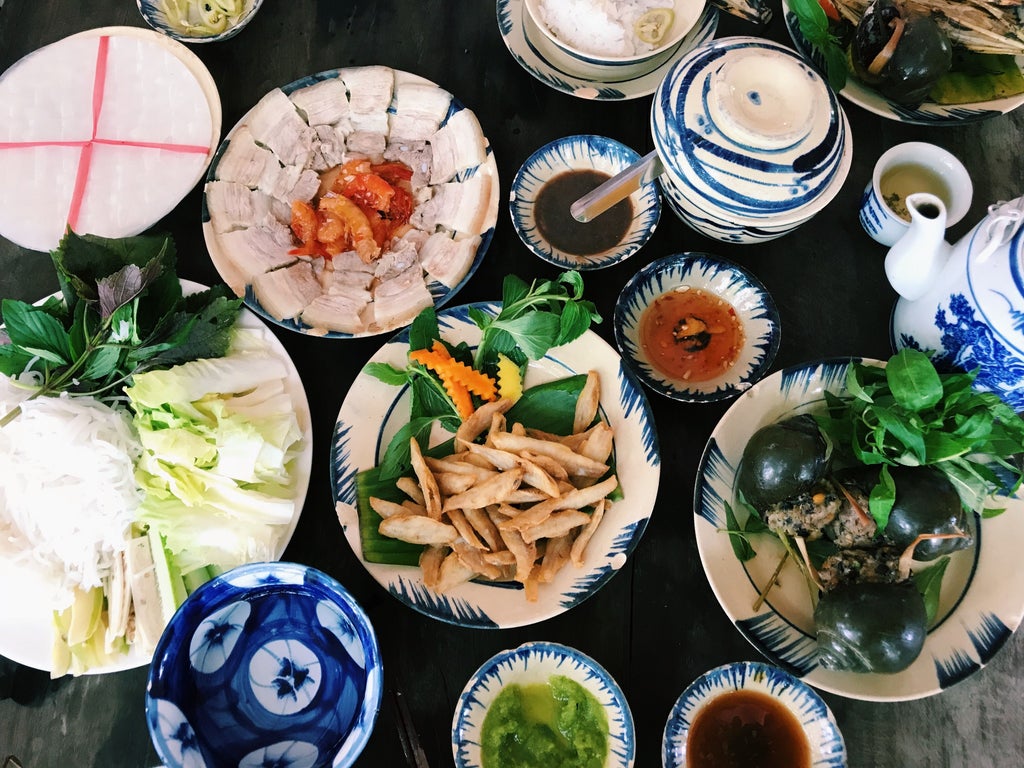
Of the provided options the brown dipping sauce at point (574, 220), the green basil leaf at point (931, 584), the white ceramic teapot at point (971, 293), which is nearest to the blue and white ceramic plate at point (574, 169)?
the brown dipping sauce at point (574, 220)

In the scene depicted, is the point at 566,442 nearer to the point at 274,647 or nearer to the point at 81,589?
the point at 274,647

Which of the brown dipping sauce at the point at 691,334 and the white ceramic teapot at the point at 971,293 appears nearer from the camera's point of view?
the white ceramic teapot at the point at 971,293

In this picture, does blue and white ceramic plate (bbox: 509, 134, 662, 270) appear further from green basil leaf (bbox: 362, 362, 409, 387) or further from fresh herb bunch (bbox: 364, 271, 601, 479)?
green basil leaf (bbox: 362, 362, 409, 387)

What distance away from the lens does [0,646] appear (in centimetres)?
129

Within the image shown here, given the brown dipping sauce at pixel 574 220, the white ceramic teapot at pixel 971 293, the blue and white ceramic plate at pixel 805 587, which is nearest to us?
the white ceramic teapot at pixel 971 293

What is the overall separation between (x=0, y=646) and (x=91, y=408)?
466 mm

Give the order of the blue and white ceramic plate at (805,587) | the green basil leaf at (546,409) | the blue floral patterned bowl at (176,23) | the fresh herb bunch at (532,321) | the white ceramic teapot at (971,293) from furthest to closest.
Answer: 1. the blue floral patterned bowl at (176,23)
2. the green basil leaf at (546,409)
3. the fresh herb bunch at (532,321)
4. the blue and white ceramic plate at (805,587)
5. the white ceramic teapot at (971,293)

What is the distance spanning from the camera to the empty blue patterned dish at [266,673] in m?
1.17

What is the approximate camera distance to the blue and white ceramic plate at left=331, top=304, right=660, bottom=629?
1.31 m

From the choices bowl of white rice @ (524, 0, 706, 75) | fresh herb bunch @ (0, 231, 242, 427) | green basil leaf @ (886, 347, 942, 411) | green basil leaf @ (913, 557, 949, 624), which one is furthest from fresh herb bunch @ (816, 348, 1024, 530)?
fresh herb bunch @ (0, 231, 242, 427)

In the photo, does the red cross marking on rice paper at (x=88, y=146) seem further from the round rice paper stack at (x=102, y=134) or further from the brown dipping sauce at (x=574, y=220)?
the brown dipping sauce at (x=574, y=220)

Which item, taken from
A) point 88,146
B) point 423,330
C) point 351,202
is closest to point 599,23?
point 351,202

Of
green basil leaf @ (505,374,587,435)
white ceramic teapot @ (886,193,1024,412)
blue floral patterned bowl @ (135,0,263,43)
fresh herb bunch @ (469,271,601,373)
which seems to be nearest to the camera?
white ceramic teapot @ (886,193,1024,412)

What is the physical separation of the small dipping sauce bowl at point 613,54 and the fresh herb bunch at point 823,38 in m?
0.23
